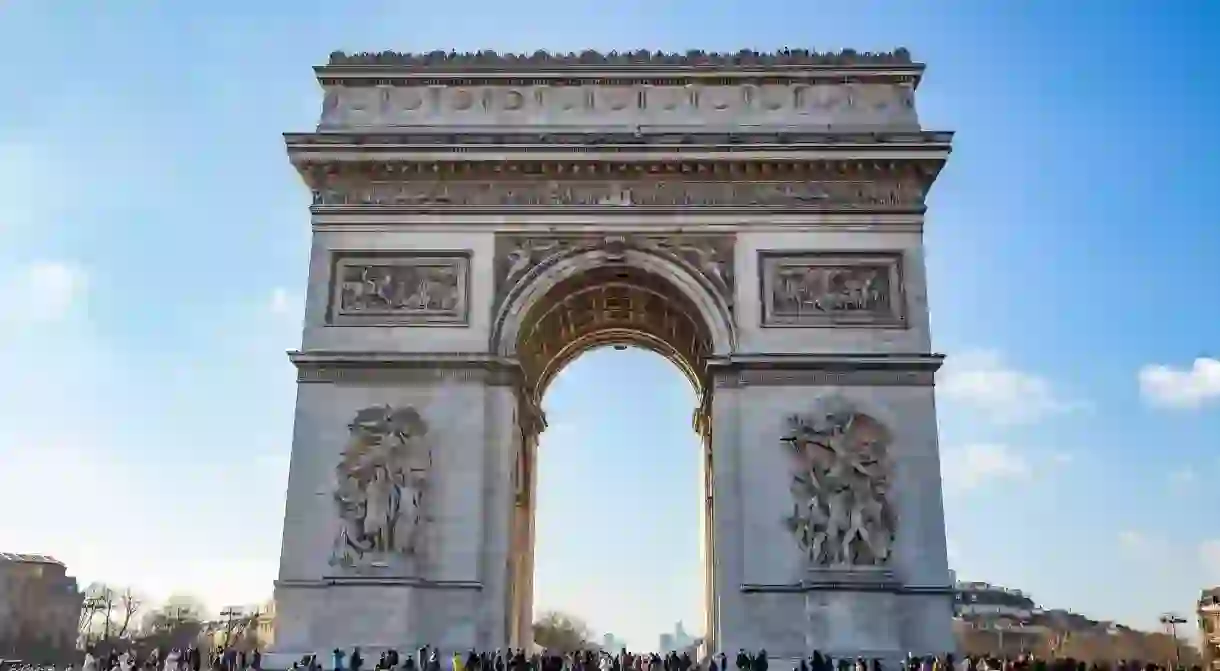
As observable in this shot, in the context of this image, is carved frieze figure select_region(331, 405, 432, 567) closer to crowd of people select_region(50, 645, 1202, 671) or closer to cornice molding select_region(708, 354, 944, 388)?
crowd of people select_region(50, 645, 1202, 671)

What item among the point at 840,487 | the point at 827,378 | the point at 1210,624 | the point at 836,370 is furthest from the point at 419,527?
the point at 1210,624

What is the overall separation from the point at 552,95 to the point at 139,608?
5239 centimetres

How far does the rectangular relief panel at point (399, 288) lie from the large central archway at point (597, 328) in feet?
3.26

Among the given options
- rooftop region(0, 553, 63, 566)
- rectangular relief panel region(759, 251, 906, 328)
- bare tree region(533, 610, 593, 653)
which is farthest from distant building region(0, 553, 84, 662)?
rectangular relief panel region(759, 251, 906, 328)

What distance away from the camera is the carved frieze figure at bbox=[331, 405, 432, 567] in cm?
1923

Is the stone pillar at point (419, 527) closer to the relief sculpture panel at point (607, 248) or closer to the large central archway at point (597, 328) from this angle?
the large central archway at point (597, 328)

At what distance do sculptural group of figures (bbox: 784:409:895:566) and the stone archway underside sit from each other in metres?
2.65

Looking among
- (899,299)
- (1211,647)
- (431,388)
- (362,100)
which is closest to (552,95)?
(362,100)

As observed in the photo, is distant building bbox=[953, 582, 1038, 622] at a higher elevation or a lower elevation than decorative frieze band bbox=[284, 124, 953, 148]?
lower

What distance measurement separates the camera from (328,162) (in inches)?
831

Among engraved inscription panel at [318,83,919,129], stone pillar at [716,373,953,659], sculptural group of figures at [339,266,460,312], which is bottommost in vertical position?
stone pillar at [716,373,953,659]

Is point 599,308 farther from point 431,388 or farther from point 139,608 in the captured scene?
point 139,608

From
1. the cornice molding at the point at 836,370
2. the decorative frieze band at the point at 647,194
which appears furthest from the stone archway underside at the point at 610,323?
the decorative frieze band at the point at 647,194

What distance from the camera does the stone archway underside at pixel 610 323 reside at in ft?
69.8
